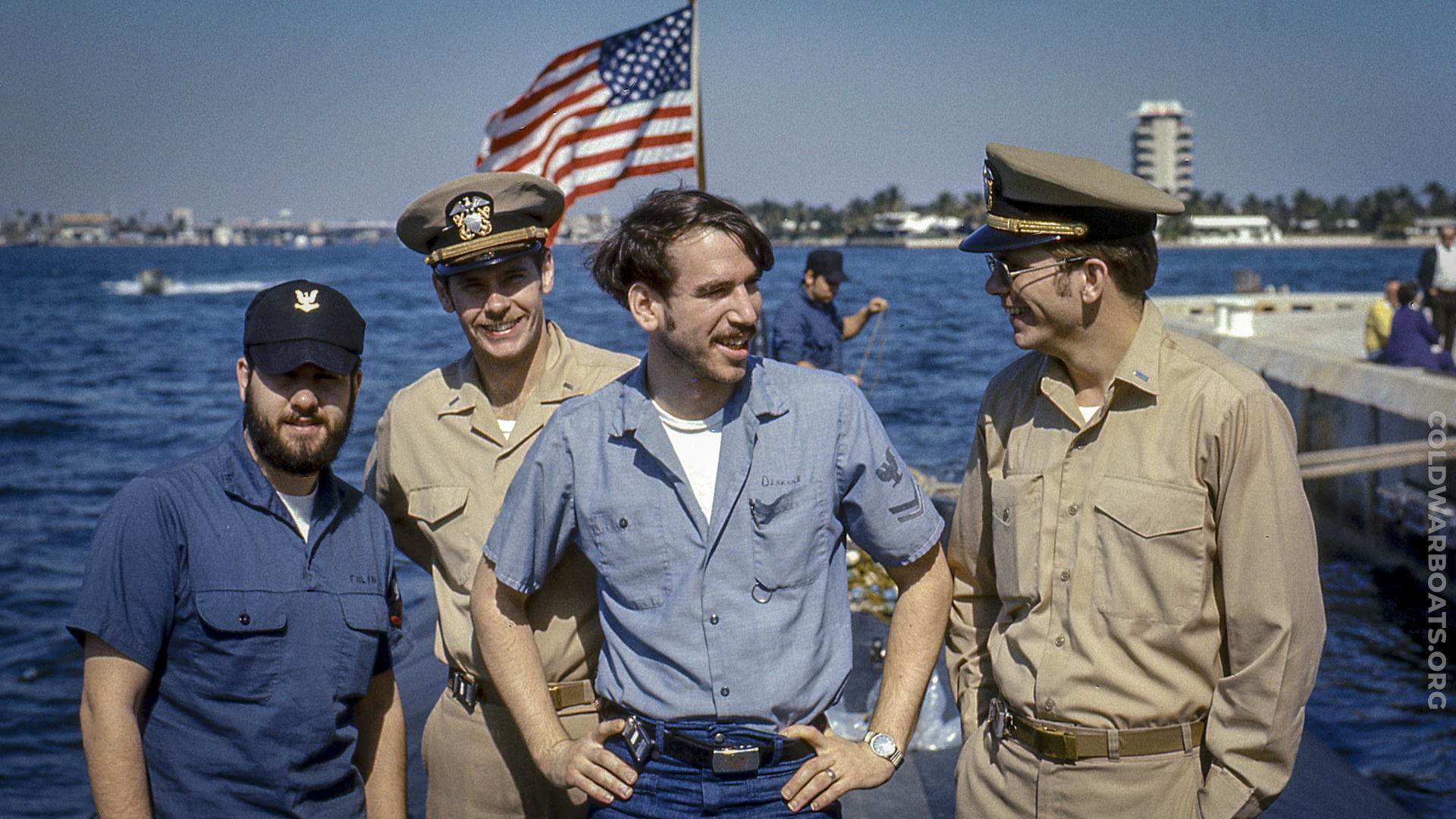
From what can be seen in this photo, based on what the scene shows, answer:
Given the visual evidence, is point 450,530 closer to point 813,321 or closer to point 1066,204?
point 1066,204

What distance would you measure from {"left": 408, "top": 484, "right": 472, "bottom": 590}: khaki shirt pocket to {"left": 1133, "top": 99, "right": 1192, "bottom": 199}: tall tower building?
150 meters

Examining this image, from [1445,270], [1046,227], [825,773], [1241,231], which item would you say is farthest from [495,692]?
[1241,231]

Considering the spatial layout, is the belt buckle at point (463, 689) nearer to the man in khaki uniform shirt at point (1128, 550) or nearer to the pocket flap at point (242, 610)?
the pocket flap at point (242, 610)

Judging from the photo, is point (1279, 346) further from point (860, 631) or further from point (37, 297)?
point (37, 297)

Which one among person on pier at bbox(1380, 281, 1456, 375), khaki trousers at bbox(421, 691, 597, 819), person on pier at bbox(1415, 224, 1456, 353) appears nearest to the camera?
khaki trousers at bbox(421, 691, 597, 819)

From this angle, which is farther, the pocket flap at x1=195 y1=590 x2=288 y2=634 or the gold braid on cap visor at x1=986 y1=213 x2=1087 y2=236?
the gold braid on cap visor at x1=986 y1=213 x2=1087 y2=236

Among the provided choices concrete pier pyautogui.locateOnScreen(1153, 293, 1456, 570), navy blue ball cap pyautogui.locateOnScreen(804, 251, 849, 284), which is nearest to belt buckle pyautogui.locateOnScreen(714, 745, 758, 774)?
navy blue ball cap pyautogui.locateOnScreen(804, 251, 849, 284)

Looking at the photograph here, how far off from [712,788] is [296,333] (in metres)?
1.31

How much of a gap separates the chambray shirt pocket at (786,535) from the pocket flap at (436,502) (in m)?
1.08

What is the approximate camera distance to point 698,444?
2.54 metres

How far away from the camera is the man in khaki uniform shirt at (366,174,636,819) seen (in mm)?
3061

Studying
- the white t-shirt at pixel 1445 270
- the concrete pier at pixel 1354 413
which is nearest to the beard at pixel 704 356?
the concrete pier at pixel 1354 413

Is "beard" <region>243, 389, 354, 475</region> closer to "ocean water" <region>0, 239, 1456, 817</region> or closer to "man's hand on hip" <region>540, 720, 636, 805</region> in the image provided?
"man's hand on hip" <region>540, 720, 636, 805</region>

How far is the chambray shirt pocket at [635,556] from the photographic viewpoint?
2.45 meters
